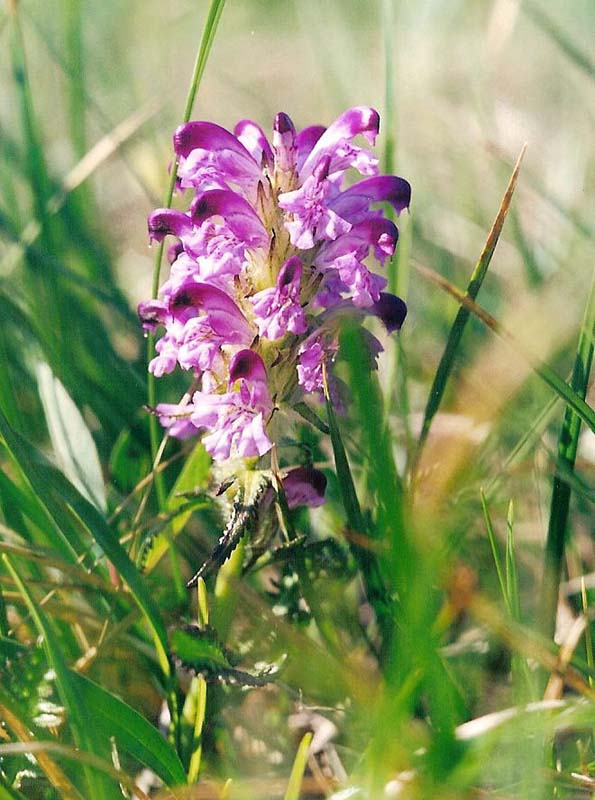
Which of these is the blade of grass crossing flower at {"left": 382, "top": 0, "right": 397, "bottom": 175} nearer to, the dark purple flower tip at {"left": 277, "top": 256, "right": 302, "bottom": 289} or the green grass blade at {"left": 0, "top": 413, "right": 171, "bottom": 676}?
the dark purple flower tip at {"left": 277, "top": 256, "right": 302, "bottom": 289}

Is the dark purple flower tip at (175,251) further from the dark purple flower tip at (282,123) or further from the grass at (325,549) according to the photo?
the dark purple flower tip at (282,123)

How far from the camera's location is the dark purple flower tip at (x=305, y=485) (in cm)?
171

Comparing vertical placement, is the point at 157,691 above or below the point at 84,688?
below

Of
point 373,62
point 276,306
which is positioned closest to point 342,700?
point 276,306

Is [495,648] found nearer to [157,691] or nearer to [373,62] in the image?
[157,691]

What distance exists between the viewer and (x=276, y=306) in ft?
5.22

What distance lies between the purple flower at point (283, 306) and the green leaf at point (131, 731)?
2.04 feet

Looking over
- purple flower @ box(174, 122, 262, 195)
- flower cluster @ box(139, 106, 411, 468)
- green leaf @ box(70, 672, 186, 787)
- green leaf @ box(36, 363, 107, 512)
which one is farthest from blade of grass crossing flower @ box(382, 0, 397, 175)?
green leaf @ box(70, 672, 186, 787)

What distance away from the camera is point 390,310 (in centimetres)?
172

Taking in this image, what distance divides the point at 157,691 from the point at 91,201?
1.93 metres

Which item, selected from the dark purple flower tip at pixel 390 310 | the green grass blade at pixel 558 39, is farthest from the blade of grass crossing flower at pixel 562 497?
the green grass blade at pixel 558 39

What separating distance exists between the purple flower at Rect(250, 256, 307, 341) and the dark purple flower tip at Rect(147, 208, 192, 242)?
0.25 m

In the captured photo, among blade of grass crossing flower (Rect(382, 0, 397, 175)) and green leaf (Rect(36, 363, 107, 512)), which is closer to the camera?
green leaf (Rect(36, 363, 107, 512))

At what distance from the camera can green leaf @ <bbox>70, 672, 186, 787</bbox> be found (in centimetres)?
134
